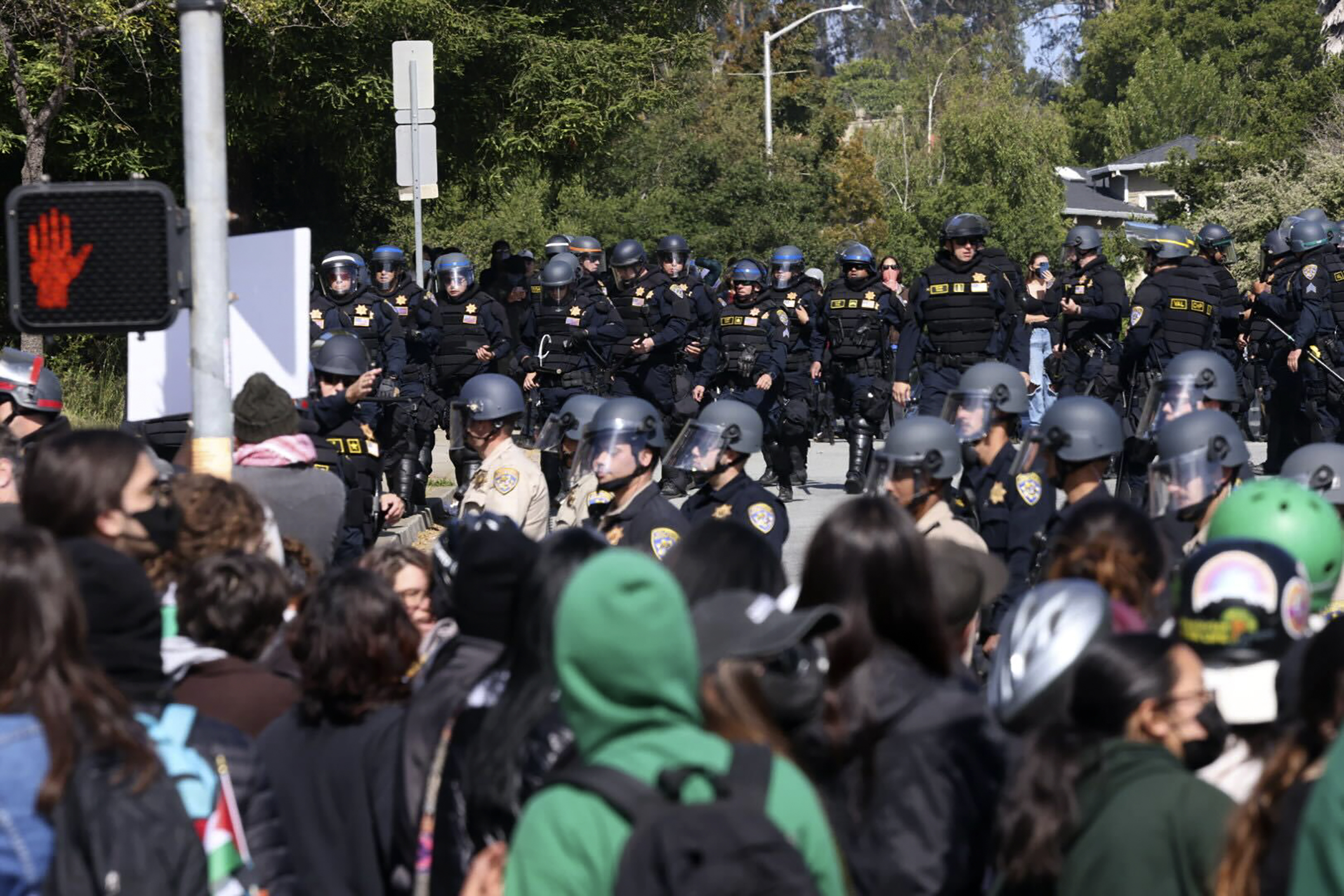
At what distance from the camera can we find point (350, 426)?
1009 cm

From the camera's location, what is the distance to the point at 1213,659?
13.0 ft

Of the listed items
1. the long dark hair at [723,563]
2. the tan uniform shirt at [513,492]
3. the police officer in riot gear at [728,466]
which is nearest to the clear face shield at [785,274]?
the tan uniform shirt at [513,492]

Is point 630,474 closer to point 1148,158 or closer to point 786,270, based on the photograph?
point 786,270

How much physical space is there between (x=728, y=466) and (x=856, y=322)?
8650 mm

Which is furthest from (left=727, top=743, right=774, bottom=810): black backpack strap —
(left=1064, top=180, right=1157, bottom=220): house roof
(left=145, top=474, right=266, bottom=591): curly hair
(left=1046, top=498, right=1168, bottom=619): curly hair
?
(left=1064, top=180, right=1157, bottom=220): house roof

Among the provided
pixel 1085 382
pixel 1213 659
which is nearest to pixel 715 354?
pixel 1085 382

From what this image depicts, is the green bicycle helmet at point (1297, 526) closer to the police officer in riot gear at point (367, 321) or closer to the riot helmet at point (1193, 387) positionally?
the riot helmet at point (1193, 387)

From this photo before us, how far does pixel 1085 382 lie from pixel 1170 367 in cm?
794

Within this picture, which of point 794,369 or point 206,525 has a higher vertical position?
point 206,525

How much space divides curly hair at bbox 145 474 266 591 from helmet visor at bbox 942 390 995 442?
12.5 feet

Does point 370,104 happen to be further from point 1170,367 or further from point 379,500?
point 1170,367

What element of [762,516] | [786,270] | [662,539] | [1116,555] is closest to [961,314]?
[786,270]

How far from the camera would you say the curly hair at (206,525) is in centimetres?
516

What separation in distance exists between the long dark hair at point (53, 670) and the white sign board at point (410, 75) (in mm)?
10701
